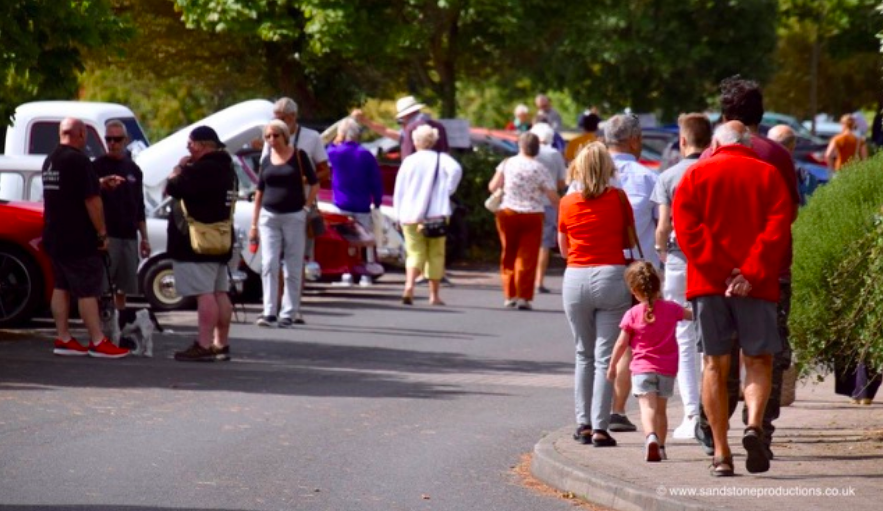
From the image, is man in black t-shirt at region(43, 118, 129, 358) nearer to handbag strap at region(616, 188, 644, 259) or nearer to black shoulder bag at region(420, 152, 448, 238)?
handbag strap at region(616, 188, 644, 259)

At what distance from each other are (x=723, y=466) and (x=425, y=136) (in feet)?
36.2

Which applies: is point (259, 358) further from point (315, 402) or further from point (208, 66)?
point (208, 66)

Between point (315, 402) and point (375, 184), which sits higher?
point (375, 184)

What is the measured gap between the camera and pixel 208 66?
107 feet

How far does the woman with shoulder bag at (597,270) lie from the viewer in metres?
10.3

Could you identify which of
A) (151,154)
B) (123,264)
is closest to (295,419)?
(123,264)

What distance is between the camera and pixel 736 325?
9250mm

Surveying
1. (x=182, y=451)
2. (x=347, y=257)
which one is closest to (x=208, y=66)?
(x=347, y=257)

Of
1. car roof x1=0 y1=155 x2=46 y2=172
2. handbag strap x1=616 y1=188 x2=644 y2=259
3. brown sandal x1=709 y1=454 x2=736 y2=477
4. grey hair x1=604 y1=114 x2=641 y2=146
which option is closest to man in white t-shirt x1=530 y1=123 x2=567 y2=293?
car roof x1=0 y1=155 x2=46 y2=172

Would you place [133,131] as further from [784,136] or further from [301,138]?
[784,136]

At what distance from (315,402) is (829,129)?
2407 inches

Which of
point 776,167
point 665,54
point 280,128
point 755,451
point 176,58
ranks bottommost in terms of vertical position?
point 755,451

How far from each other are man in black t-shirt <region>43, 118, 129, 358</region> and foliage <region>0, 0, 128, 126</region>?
789mm

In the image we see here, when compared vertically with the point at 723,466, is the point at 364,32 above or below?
above
